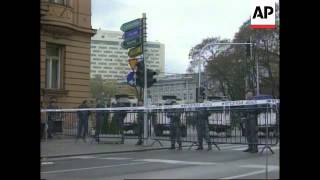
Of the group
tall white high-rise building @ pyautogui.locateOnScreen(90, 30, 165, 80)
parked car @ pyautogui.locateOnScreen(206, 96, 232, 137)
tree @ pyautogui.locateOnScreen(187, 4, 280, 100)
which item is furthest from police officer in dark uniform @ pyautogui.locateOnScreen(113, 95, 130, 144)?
tall white high-rise building @ pyautogui.locateOnScreen(90, 30, 165, 80)

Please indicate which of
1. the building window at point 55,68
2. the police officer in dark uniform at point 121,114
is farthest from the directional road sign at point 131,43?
the police officer in dark uniform at point 121,114

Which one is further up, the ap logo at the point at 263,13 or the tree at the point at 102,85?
the ap logo at the point at 263,13

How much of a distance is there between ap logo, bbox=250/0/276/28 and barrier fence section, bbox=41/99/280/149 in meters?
3.00

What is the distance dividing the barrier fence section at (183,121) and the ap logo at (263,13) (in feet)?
9.83

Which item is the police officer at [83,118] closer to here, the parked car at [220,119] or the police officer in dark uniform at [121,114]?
the police officer in dark uniform at [121,114]

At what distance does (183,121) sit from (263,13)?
772 centimetres

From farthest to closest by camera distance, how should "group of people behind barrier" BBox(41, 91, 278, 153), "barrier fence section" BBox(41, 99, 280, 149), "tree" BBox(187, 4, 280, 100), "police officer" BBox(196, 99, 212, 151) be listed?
"police officer" BBox(196, 99, 212, 151) < "barrier fence section" BBox(41, 99, 280, 149) < "group of people behind barrier" BBox(41, 91, 278, 153) < "tree" BBox(187, 4, 280, 100)

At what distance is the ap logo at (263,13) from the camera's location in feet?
11.0

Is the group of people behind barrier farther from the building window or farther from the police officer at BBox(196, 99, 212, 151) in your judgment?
the building window

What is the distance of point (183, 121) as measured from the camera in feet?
36.3

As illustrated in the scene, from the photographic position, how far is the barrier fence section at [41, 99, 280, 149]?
8.54 metres

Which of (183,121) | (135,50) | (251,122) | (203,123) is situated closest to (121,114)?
(183,121)
